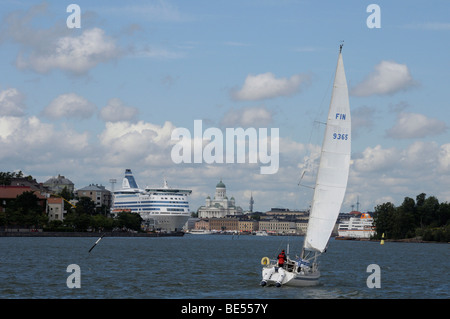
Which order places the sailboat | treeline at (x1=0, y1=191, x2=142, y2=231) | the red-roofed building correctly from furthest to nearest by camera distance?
1. the red-roofed building
2. treeline at (x1=0, y1=191, x2=142, y2=231)
3. the sailboat

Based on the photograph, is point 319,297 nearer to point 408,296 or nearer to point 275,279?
point 275,279

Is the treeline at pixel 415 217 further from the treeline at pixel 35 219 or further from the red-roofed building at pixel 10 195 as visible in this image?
the red-roofed building at pixel 10 195

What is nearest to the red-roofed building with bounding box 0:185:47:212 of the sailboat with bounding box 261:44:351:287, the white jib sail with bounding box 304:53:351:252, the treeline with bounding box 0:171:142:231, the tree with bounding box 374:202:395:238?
the treeline with bounding box 0:171:142:231

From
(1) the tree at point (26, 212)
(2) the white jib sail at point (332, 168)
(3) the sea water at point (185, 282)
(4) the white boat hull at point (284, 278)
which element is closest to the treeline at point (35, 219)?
(1) the tree at point (26, 212)

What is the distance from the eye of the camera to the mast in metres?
40.4

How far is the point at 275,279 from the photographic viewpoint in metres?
41.0

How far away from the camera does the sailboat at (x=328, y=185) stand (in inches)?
1596

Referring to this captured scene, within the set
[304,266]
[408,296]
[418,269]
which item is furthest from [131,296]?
[418,269]

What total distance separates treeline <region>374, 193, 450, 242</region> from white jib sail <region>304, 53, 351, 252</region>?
490ft

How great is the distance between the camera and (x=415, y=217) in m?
193

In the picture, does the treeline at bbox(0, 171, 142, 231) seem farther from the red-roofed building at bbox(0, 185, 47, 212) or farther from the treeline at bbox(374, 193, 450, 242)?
the treeline at bbox(374, 193, 450, 242)

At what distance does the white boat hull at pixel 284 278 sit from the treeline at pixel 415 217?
491 ft

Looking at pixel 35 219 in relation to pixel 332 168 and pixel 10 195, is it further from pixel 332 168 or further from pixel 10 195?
pixel 332 168
